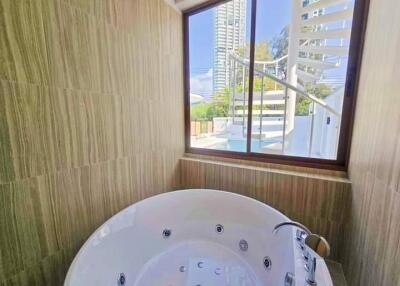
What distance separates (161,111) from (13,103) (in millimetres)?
1211

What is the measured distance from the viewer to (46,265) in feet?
3.84

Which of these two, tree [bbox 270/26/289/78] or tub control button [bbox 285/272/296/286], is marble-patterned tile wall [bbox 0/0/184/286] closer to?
tree [bbox 270/26/289/78]

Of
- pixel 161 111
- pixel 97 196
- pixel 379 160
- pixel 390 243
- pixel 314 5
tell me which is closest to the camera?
pixel 390 243

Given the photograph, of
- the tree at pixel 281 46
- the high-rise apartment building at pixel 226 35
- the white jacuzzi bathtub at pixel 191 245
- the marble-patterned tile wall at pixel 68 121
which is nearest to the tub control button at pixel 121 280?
the white jacuzzi bathtub at pixel 191 245

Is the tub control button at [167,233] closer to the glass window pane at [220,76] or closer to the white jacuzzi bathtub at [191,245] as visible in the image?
the white jacuzzi bathtub at [191,245]

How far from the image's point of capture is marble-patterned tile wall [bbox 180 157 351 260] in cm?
164

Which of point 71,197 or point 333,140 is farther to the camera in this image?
point 333,140

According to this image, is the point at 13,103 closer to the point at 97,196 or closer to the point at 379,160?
the point at 97,196

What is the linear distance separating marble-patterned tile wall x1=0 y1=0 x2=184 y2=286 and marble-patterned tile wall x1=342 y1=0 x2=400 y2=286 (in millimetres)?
1714

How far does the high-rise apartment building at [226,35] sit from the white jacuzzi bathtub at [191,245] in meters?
1.34

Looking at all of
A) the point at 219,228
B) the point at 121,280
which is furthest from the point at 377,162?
the point at 121,280

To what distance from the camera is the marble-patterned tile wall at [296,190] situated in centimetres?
164

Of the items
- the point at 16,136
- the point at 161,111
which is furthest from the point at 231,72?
the point at 16,136

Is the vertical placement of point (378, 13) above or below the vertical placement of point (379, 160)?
above
